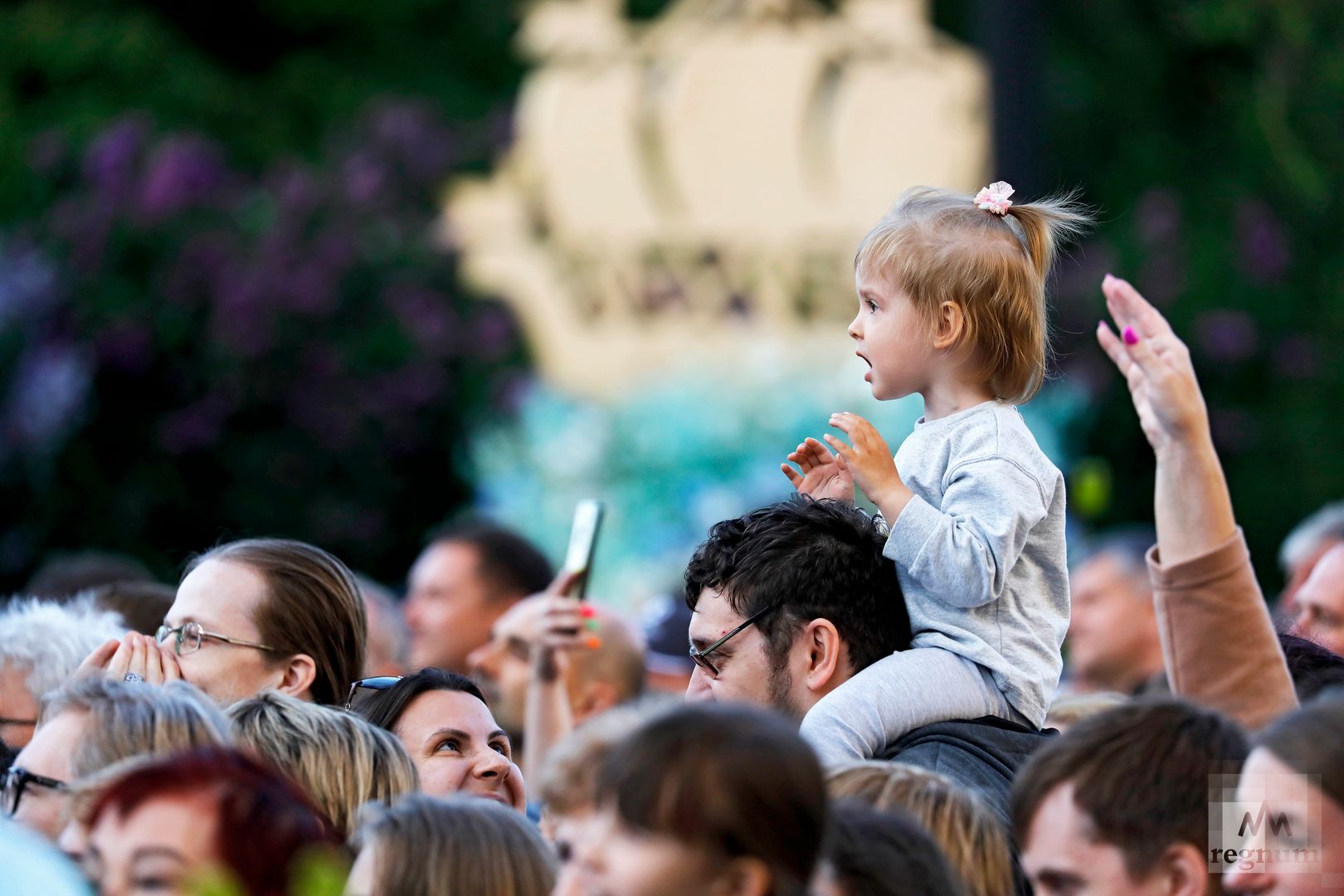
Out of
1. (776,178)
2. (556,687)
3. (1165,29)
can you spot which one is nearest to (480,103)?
(776,178)

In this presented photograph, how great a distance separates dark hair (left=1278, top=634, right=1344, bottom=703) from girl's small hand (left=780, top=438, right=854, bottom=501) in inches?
37.1

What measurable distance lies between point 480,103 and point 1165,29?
17.3ft

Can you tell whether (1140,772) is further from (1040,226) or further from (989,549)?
(1040,226)

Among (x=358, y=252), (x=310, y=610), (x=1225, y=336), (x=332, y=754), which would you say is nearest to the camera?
(x=332, y=754)

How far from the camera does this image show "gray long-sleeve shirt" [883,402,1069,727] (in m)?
3.35

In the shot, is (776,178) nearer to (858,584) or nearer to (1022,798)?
(858,584)

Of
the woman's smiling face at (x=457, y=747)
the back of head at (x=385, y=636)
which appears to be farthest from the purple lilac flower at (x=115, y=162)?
the woman's smiling face at (x=457, y=747)

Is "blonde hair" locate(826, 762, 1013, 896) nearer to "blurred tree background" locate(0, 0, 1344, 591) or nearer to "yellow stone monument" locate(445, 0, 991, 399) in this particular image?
"blurred tree background" locate(0, 0, 1344, 591)

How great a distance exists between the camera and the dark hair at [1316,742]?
8.52 feet

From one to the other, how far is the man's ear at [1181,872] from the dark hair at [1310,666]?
1.07 metres

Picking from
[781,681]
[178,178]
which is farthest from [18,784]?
[178,178]

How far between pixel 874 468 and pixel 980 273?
0.48 metres

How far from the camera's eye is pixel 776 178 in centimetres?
1223

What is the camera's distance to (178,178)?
11.9 m
